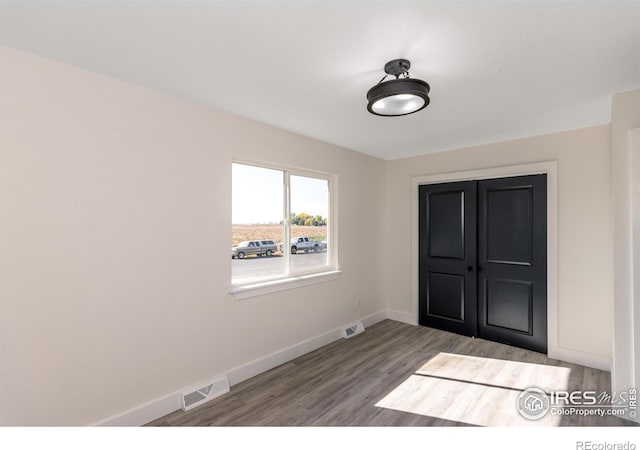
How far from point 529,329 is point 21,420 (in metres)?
4.42

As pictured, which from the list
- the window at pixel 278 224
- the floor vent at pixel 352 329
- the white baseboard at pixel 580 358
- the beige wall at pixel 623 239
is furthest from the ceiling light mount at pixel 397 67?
the white baseboard at pixel 580 358

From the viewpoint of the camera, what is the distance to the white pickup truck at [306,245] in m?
3.45

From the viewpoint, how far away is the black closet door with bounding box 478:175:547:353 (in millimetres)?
3359

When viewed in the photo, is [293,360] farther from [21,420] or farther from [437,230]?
[437,230]

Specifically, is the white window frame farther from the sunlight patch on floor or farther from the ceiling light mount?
the ceiling light mount

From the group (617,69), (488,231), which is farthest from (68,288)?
(488,231)

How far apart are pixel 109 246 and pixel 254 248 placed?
4.15 ft

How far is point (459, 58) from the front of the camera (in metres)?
1.83

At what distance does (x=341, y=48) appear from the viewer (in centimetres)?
173

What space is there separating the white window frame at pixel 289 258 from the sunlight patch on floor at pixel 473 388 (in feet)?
4.55

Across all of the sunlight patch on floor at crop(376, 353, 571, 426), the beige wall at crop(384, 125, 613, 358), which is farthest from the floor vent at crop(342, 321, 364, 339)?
the beige wall at crop(384, 125, 613, 358)

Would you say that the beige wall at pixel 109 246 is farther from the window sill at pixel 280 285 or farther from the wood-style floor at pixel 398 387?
the wood-style floor at pixel 398 387

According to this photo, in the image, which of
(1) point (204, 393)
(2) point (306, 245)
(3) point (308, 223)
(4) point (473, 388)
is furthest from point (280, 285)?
(4) point (473, 388)
